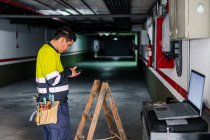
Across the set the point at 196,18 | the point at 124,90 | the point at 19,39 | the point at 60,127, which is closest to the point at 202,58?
the point at 196,18

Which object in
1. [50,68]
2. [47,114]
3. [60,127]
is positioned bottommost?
[60,127]

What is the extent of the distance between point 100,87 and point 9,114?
9.21ft

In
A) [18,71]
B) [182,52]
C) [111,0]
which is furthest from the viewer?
[18,71]

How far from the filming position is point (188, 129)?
2.14m

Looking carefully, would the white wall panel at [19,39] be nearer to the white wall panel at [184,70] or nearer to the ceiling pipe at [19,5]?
the ceiling pipe at [19,5]

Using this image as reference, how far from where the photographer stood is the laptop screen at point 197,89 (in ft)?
7.23

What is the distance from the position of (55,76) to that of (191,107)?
4.42 feet

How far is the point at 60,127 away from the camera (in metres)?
3.20

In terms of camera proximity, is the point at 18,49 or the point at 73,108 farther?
the point at 18,49

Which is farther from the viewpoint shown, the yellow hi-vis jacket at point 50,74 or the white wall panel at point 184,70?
the white wall panel at point 184,70

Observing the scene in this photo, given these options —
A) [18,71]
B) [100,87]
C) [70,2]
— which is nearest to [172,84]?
[100,87]

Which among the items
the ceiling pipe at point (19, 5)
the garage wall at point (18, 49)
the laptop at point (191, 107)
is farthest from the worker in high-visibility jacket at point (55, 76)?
the garage wall at point (18, 49)

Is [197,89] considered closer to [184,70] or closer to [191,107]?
[191,107]

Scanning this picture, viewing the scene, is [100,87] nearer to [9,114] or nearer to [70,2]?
[9,114]
